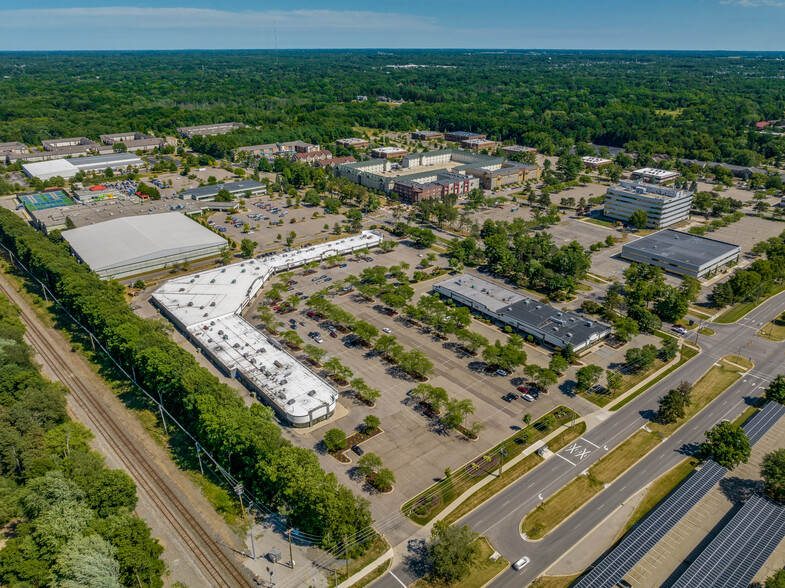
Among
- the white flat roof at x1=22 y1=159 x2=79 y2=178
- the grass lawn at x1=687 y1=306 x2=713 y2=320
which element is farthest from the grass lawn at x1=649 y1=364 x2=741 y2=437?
the white flat roof at x1=22 y1=159 x2=79 y2=178

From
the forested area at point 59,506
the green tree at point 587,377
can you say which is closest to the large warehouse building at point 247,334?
the forested area at point 59,506

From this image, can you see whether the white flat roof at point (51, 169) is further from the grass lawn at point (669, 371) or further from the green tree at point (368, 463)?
the grass lawn at point (669, 371)

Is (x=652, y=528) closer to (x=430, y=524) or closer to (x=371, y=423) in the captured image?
(x=430, y=524)

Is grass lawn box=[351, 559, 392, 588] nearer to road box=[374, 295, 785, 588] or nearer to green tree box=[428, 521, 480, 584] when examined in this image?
road box=[374, 295, 785, 588]

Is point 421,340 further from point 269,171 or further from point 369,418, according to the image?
point 269,171

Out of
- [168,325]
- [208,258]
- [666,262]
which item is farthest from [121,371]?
[666,262]
